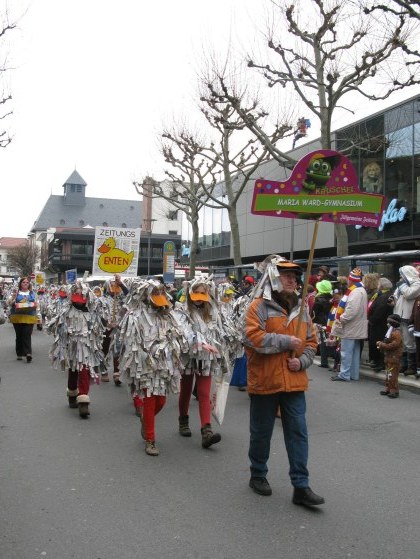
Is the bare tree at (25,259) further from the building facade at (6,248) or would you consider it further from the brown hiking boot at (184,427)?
the brown hiking boot at (184,427)

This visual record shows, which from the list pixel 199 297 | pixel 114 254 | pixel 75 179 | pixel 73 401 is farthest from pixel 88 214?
pixel 199 297

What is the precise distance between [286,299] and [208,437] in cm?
189

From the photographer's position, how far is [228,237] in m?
41.1

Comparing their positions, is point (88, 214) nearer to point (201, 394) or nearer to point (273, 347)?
point (201, 394)

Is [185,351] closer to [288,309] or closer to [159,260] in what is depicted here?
[288,309]

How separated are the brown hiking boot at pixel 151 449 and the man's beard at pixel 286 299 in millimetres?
2039

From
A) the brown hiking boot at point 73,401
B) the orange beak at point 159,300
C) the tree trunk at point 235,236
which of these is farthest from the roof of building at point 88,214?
the orange beak at point 159,300

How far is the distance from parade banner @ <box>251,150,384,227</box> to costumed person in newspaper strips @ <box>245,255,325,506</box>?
675 millimetres

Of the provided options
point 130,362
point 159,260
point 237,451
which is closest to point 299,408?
point 237,451

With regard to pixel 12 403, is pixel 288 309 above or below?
above

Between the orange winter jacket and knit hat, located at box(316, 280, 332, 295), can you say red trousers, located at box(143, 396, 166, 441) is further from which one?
knit hat, located at box(316, 280, 332, 295)

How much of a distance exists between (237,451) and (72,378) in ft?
9.40

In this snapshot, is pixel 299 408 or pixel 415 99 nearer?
pixel 299 408

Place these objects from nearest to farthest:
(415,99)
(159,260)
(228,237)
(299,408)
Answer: (299,408), (415,99), (228,237), (159,260)
